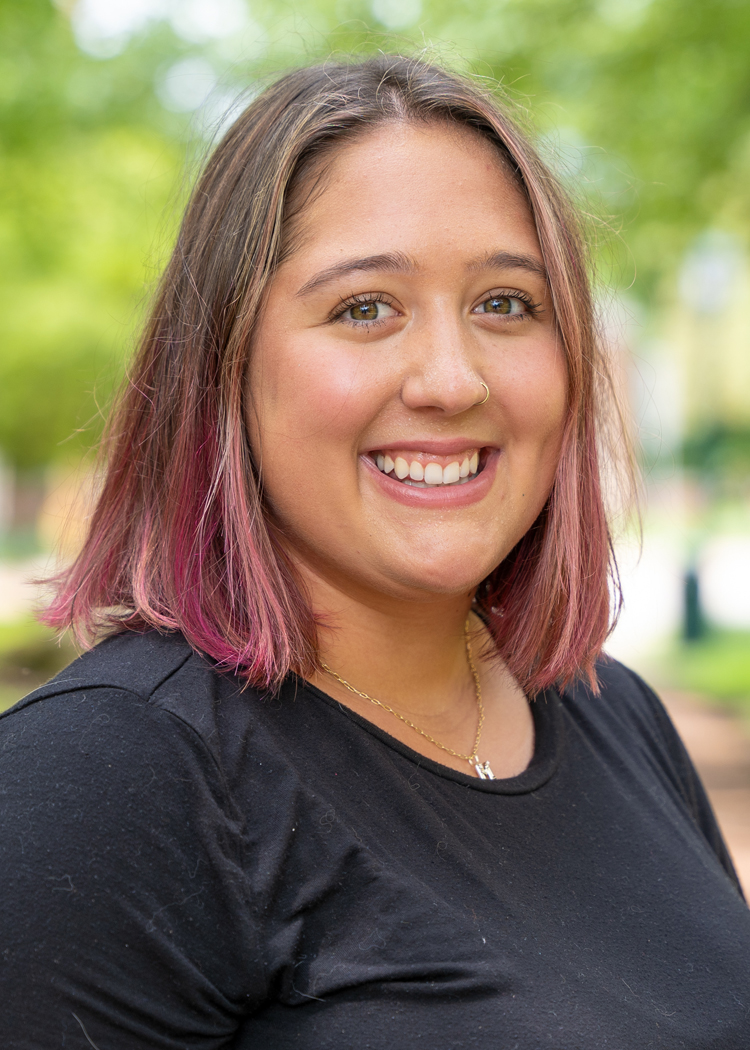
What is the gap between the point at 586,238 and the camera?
A: 2189 millimetres

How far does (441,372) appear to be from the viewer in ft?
5.73

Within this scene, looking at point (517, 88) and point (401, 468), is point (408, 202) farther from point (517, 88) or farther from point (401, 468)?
point (517, 88)

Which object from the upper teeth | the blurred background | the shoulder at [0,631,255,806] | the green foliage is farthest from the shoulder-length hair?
the green foliage

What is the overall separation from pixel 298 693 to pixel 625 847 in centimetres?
67

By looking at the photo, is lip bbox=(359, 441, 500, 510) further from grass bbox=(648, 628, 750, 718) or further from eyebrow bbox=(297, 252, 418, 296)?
grass bbox=(648, 628, 750, 718)

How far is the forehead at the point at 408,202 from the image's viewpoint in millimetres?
1759

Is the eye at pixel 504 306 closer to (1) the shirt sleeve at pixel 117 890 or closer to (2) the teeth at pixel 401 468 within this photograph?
(2) the teeth at pixel 401 468

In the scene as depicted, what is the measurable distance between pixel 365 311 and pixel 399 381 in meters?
0.13

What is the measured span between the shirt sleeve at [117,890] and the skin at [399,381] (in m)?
0.45

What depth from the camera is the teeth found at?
5.95 ft

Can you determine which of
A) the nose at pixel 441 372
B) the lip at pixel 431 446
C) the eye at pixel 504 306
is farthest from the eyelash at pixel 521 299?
the lip at pixel 431 446

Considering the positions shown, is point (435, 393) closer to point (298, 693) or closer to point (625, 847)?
point (298, 693)

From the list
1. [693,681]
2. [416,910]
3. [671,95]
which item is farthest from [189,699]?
[693,681]

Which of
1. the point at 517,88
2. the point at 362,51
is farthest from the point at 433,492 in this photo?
the point at 517,88
